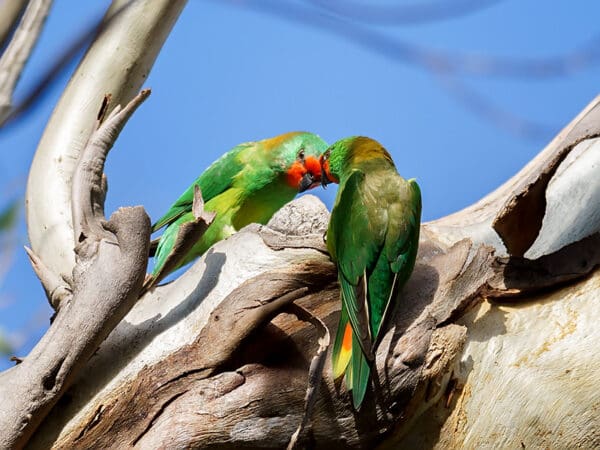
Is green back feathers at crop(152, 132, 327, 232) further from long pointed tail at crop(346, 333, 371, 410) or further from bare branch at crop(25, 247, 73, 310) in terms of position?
long pointed tail at crop(346, 333, 371, 410)

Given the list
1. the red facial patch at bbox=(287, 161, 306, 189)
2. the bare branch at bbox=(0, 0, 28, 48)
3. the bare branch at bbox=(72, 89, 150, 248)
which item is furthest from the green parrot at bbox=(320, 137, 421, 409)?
the red facial patch at bbox=(287, 161, 306, 189)

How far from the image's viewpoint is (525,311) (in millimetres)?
2395

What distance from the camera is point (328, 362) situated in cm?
229

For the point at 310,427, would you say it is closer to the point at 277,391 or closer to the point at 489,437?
the point at 277,391

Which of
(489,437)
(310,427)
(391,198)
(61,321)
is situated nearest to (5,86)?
(61,321)

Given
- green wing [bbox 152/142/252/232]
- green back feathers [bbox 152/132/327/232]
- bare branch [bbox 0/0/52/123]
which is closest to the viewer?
bare branch [bbox 0/0/52/123]

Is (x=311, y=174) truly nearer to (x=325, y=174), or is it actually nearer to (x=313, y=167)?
(x=313, y=167)

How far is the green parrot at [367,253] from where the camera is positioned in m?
2.22

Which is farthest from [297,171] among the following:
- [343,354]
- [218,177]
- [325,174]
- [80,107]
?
[343,354]

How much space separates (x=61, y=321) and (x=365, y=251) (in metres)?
0.87

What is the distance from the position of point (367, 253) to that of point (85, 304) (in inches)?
31.7

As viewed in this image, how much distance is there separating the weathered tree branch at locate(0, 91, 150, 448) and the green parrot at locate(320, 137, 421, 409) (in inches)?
22.6

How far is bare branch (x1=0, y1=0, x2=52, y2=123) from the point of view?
1.51 m

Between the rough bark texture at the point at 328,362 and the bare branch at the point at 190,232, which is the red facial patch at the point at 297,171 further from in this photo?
the bare branch at the point at 190,232
